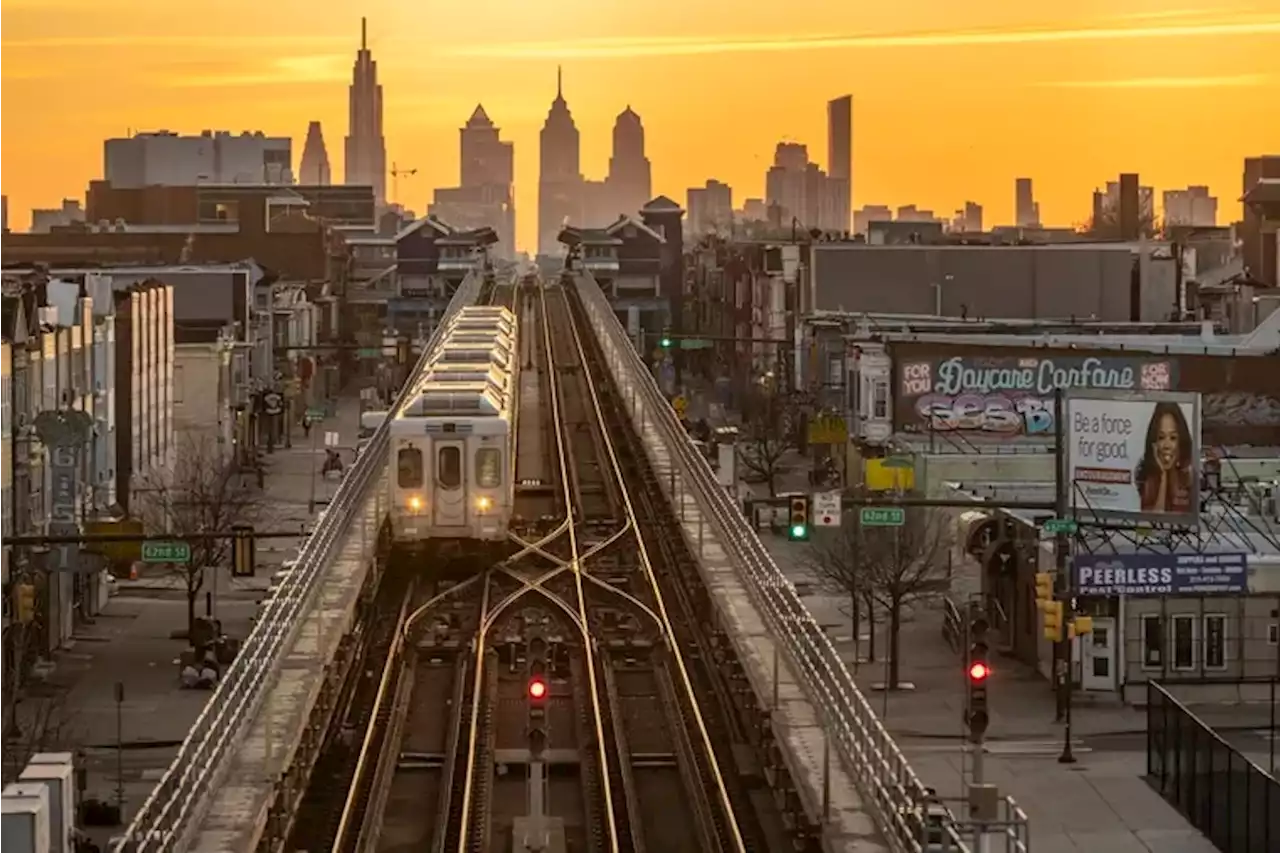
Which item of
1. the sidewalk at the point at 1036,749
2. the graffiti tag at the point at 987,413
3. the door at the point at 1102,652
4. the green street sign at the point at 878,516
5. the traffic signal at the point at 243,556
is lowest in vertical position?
the sidewalk at the point at 1036,749

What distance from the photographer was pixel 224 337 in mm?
79375

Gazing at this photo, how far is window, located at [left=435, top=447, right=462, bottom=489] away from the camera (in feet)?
129

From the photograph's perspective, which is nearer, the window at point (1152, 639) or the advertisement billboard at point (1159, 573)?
the advertisement billboard at point (1159, 573)

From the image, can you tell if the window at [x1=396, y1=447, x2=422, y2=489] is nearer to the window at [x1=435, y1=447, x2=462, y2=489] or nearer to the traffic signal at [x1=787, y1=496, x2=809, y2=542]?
the window at [x1=435, y1=447, x2=462, y2=489]

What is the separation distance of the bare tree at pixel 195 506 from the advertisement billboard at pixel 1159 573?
14740 millimetres

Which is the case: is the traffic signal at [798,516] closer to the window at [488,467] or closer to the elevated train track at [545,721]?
the elevated train track at [545,721]

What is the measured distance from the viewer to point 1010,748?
120 feet

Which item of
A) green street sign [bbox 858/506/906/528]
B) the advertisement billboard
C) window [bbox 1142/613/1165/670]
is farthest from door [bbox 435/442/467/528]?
window [bbox 1142/613/1165/670]

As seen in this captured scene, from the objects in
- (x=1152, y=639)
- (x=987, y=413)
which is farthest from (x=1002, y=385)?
(x=1152, y=639)

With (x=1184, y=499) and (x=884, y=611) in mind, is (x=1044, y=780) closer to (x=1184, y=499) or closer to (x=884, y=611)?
(x=1184, y=499)

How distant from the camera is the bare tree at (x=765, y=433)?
243 feet

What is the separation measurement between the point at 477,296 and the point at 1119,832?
3157 inches

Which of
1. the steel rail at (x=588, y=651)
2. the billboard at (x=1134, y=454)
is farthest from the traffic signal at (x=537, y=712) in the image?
the billboard at (x=1134, y=454)

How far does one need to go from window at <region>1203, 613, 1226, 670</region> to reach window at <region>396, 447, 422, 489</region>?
1129cm
